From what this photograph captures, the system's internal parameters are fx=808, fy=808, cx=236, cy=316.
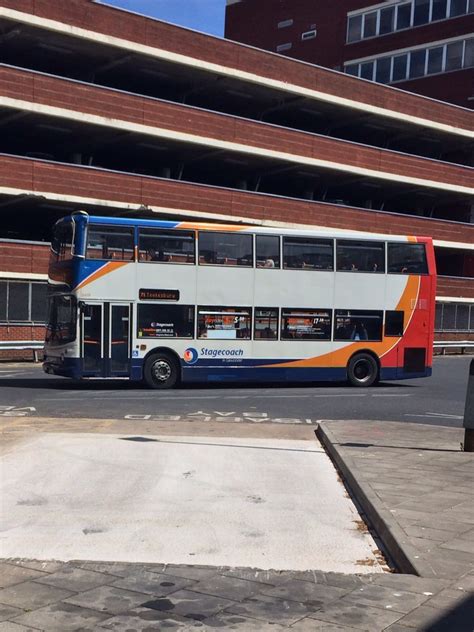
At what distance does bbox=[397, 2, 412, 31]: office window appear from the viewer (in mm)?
50406

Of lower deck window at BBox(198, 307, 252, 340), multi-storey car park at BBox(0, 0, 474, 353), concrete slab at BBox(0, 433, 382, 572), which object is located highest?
multi-storey car park at BBox(0, 0, 474, 353)

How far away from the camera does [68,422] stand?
14109 mm

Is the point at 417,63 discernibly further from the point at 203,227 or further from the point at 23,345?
the point at 203,227

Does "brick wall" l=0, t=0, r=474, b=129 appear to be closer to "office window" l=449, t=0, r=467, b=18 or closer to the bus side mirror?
"office window" l=449, t=0, r=467, b=18

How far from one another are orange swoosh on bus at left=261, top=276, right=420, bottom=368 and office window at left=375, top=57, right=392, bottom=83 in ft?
107

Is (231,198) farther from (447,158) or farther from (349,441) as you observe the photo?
(349,441)

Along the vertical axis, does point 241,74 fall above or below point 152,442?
above

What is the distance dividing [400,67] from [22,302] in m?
31.9

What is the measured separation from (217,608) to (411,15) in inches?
2007

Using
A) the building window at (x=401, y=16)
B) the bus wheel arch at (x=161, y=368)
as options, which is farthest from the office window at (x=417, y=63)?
the bus wheel arch at (x=161, y=368)

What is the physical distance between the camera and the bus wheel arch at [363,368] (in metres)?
22.8

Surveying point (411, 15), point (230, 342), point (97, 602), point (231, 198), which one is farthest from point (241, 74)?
point (97, 602)

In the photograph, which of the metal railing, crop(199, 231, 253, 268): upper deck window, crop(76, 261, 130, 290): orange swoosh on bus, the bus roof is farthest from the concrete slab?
the metal railing

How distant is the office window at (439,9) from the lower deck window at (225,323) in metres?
34.9
